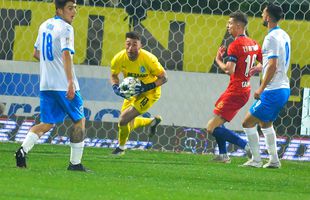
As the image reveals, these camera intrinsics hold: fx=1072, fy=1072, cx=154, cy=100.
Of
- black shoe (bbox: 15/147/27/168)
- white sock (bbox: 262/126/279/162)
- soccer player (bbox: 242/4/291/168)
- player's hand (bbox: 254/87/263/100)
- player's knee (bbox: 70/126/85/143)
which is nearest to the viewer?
black shoe (bbox: 15/147/27/168)

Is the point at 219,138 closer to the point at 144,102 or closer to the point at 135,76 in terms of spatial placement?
the point at 144,102

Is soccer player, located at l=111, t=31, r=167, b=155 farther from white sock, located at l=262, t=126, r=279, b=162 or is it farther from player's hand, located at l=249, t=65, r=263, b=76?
white sock, located at l=262, t=126, r=279, b=162

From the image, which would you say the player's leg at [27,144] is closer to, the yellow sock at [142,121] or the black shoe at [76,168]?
the black shoe at [76,168]

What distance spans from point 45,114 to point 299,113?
5.09 meters

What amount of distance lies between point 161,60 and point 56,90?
4.51 m

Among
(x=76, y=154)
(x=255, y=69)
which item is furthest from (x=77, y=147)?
(x=255, y=69)

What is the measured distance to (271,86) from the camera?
13586 millimetres

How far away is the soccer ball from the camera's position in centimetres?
1469

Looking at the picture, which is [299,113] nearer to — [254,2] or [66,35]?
[254,2]

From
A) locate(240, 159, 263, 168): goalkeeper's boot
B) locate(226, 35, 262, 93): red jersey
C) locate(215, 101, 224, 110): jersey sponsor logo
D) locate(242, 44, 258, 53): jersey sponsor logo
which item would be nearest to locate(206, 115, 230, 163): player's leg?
locate(215, 101, 224, 110): jersey sponsor logo

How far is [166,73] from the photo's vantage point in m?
15.7

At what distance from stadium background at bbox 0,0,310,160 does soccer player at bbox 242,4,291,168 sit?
6.00 ft

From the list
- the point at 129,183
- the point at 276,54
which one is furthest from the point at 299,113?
the point at 129,183

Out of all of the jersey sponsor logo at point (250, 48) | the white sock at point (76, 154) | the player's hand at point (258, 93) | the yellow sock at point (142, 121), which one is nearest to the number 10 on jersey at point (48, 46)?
the white sock at point (76, 154)
